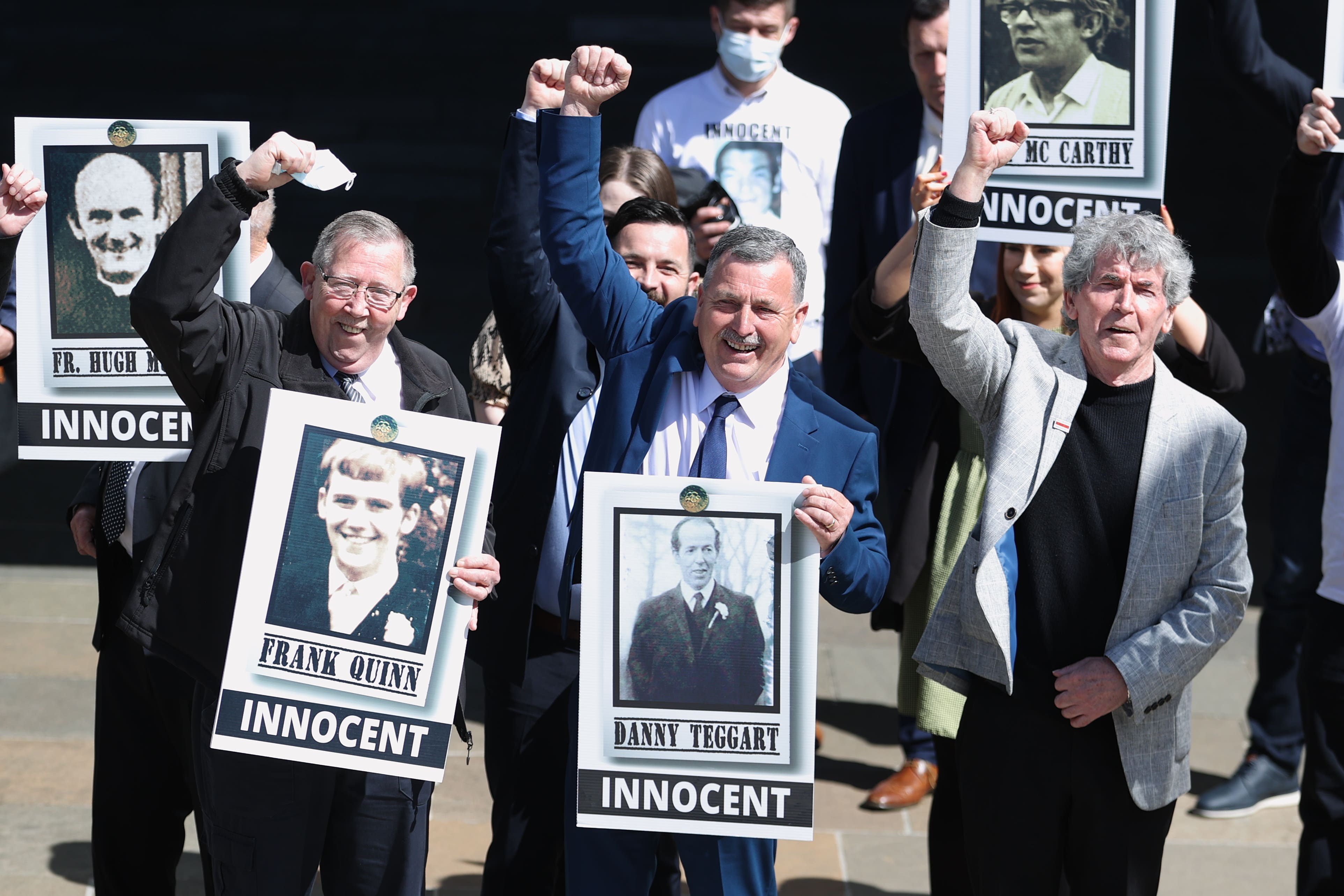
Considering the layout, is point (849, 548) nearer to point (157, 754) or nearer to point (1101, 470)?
point (1101, 470)

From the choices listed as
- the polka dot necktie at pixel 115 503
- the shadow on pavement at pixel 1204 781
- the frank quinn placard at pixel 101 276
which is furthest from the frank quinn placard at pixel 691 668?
the shadow on pavement at pixel 1204 781

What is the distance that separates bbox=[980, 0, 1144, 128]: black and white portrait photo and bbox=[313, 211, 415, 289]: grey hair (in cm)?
149

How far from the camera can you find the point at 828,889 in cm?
461

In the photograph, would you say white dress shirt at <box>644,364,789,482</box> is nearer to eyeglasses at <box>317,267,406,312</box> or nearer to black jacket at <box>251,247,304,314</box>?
eyeglasses at <box>317,267,406,312</box>

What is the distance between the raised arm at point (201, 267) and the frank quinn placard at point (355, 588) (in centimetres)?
25

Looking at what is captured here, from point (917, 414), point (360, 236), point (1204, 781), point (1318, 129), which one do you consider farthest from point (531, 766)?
point (1204, 781)

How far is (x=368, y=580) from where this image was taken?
2.97 m

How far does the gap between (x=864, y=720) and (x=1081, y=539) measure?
→ 9.62 feet

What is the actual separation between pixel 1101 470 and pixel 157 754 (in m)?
2.26

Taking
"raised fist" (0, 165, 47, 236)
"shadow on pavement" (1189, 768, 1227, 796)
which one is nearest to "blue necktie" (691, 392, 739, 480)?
"raised fist" (0, 165, 47, 236)

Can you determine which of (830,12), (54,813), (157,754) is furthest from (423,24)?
(157,754)

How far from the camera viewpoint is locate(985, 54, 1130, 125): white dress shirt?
3740mm

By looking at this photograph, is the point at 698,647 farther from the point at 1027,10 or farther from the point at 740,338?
the point at 1027,10

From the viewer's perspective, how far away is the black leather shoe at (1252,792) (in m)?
5.18
